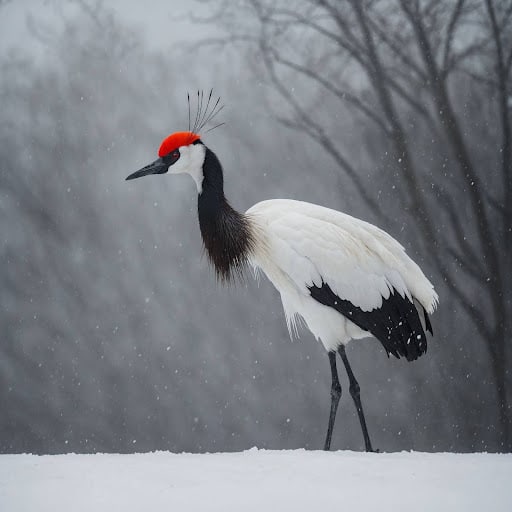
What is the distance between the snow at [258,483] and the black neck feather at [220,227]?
1011 millimetres

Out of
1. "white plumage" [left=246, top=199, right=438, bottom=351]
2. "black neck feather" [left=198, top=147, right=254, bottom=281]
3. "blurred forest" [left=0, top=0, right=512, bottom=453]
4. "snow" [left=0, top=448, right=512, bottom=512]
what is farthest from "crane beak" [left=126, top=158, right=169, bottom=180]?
"blurred forest" [left=0, top=0, right=512, bottom=453]

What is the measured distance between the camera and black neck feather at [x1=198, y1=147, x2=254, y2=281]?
379 centimetres

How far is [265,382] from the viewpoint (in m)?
8.88

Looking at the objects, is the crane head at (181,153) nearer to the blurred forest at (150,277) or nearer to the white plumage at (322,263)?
the white plumage at (322,263)

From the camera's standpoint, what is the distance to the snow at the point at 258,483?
2564 millimetres

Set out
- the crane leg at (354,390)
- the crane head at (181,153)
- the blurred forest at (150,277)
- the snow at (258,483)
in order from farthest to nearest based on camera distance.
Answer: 1. the blurred forest at (150,277)
2. the crane head at (181,153)
3. the crane leg at (354,390)
4. the snow at (258,483)

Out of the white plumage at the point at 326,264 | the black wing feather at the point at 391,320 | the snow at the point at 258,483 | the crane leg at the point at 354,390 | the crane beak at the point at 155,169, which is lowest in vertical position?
the snow at the point at 258,483

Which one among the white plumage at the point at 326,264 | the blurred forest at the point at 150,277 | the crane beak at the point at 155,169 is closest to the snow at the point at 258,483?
the white plumage at the point at 326,264

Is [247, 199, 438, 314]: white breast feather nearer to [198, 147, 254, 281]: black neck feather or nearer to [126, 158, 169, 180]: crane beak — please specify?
[198, 147, 254, 281]: black neck feather

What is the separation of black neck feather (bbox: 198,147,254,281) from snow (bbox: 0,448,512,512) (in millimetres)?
1011

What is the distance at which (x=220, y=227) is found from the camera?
381 centimetres

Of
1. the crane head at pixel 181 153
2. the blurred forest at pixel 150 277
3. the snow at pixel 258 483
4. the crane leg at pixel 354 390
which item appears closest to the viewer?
the snow at pixel 258 483

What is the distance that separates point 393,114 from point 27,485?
5219 millimetres

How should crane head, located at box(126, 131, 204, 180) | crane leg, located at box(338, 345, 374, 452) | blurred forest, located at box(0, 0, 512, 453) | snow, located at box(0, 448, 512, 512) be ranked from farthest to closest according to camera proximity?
1. blurred forest, located at box(0, 0, 512, 453)
2. crane head, located at box(126, 131, 204, 180)
3. crane leg, located at box(338, 345, 374, 452)
4. snow, located at box(0, 448, 512, 512)
